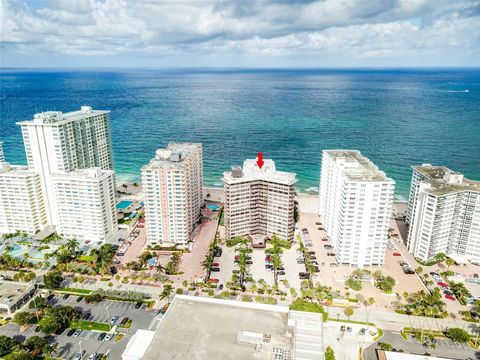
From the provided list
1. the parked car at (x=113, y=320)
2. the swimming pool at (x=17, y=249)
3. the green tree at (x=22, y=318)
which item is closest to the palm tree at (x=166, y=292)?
the parked car at (x=113, y=320)

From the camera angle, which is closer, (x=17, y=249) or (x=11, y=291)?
(x=11, y=291)

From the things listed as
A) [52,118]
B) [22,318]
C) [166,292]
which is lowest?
[22,318]

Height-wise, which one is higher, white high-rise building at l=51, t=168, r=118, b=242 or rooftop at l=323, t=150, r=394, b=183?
rooftop at l=323, t=150, r=394, b=183

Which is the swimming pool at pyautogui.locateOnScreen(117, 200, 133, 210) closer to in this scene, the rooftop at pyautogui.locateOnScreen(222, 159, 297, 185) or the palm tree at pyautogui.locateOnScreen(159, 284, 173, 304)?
the rooftop at pyautogui.locateOnScreen(222, 159, 297, 185)

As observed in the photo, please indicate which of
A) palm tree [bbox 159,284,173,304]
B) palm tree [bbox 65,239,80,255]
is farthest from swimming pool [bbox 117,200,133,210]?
palm tree [bbox 159,284,173,304]

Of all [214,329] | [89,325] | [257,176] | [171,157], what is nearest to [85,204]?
[171,157]

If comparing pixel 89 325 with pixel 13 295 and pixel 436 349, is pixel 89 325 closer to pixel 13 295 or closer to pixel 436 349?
→ pixel 13 295
